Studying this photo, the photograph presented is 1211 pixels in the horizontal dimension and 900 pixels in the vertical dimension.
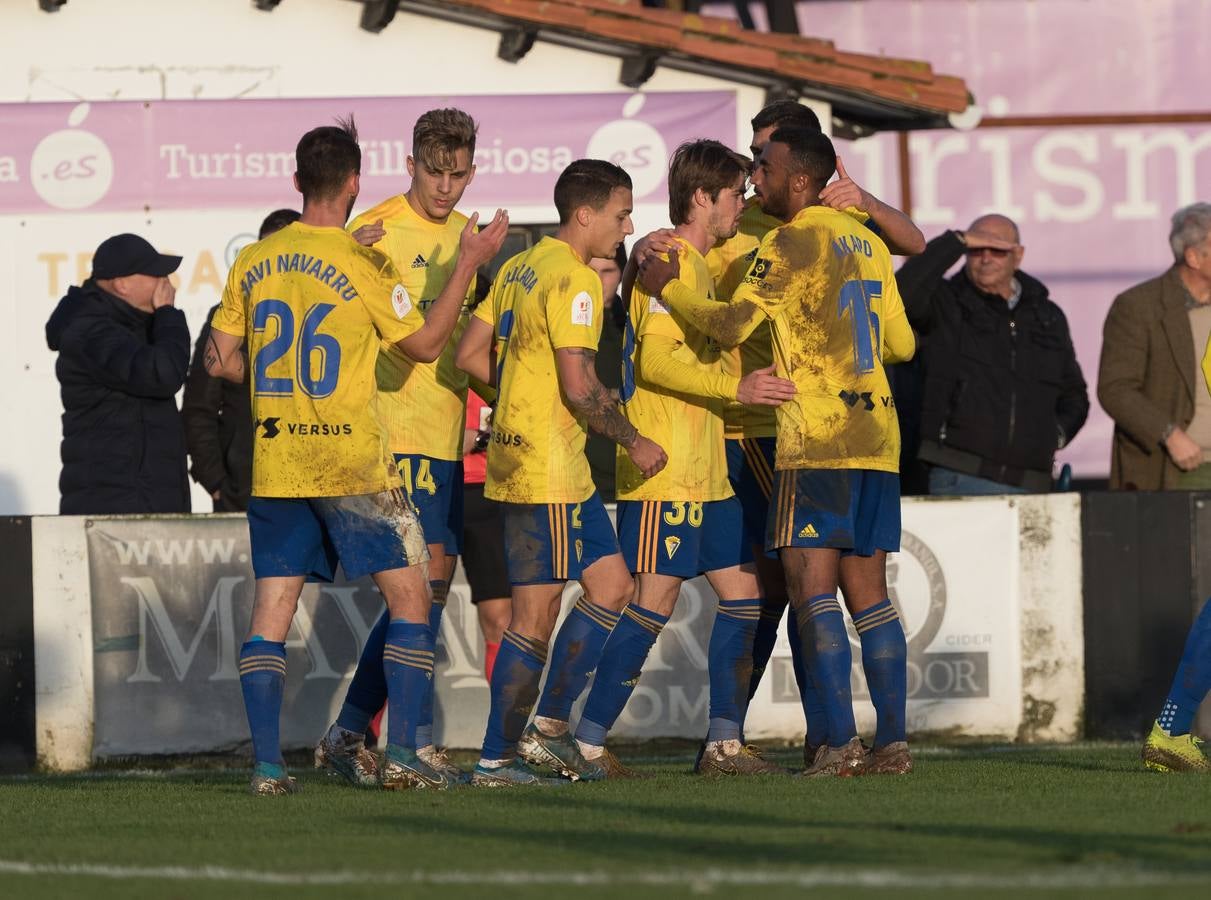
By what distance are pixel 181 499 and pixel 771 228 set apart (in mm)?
3289

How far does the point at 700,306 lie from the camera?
780 cm

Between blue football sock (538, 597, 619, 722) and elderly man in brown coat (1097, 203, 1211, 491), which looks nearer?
blue football sock (538, 597, 619, 722)

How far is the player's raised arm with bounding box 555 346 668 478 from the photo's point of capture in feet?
25.0

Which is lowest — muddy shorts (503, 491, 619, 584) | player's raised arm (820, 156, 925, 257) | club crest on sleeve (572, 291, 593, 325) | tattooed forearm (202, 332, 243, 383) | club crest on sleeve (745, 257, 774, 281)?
muddy shorts (503, 491, 619, 584)

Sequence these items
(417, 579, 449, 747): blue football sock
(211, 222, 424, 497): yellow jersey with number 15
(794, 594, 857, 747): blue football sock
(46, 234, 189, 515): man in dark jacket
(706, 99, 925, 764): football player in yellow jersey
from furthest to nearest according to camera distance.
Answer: (46, 234, 189, 515): man in dark jacket < (706, 99, 925, 764): football player in yellow jersey < (417, 579, 449, 747): blue football sock < (794, 594, 857, 747): blue football sock < (211, 222, 424, 497): yellow jersey with number 15

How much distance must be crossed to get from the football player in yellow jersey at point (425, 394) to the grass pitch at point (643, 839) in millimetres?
373

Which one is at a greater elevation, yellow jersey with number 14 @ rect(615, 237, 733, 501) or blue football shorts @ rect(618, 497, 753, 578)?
yellow jersey with number 14 @ rect(615, 237, 733, 501)

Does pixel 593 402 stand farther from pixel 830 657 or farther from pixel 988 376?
pixel 988 376

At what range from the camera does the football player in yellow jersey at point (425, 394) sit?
8188mm

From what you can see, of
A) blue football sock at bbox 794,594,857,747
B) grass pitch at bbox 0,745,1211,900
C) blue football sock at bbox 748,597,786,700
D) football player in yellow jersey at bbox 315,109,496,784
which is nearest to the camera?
grass pitch at bbox 0,745,1211,900

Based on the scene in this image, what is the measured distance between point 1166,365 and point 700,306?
3.87 metres

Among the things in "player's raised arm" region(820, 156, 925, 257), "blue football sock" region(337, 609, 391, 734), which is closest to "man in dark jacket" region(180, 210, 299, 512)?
"blue football sock" region(337, 609, 391, 734)

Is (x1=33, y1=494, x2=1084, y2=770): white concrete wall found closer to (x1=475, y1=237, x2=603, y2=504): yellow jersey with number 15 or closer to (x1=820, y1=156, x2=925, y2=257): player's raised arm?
(x1=820, y1=156, x2=925, y2=257): player's raised arm

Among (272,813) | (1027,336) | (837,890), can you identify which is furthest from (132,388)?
(837,890)
